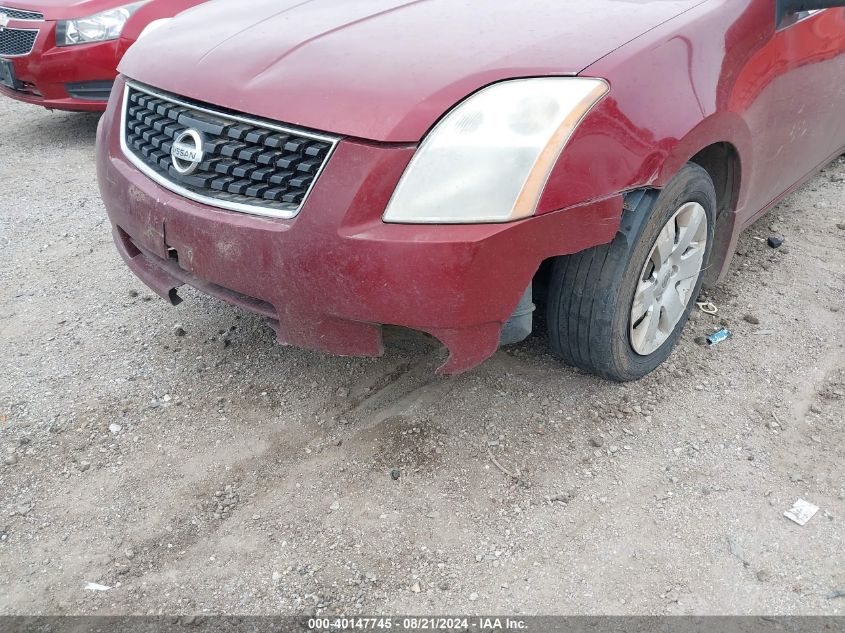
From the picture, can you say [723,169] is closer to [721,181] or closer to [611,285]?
[721,181]

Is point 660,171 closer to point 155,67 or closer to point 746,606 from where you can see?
point 746,606

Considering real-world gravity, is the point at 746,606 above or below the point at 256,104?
below

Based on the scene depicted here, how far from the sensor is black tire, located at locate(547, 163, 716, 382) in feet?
7.19

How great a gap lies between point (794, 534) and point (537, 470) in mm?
708

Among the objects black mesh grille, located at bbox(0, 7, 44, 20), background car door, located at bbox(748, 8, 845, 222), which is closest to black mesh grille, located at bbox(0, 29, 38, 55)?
black mesh grille, located at bbox(0, 7, 44, 20)

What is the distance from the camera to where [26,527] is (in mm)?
2146

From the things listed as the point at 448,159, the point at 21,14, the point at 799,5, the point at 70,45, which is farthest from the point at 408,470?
the point at 21,14

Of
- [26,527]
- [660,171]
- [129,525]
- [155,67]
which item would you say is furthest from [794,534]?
[155,67]

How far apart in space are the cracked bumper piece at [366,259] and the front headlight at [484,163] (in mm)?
33

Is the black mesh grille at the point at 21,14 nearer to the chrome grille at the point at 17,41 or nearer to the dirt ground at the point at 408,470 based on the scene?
the chrome grille at the point at 17,41

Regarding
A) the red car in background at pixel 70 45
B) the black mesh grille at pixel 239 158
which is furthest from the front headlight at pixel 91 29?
the black mesh grille at pixel 239 158

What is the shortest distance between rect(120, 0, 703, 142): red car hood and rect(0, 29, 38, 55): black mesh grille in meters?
3.23

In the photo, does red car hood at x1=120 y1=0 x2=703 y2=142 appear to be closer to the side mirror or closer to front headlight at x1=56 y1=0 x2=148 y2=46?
the side mirror

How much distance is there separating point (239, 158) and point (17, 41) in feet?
13.6
